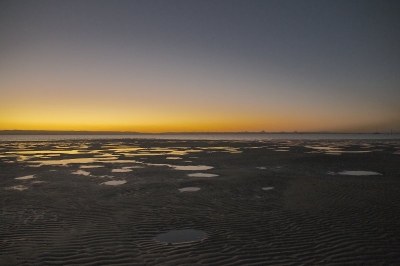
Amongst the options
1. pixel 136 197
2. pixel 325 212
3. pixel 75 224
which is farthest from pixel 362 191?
pixel 75 224

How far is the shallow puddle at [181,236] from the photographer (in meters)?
7.73

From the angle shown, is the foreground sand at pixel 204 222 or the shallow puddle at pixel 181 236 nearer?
the foreground sand at pixel 204 222

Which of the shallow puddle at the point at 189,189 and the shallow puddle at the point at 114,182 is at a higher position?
the shallow puddle at the point at 189,189

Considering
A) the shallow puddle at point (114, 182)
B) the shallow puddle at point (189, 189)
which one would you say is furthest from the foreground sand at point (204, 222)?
the shallow puddle at point (189, 189)

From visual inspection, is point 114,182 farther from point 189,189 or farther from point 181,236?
point 181,236

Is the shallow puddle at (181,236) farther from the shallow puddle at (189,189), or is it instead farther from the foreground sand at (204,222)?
the shallow puddle at (189,189)

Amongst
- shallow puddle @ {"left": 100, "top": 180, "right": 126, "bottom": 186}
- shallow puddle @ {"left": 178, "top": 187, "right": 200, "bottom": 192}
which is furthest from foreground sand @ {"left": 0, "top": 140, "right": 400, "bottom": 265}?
shallow puddle @ {"left": 178, "top": 187, "right": 200, "bottom": 192}

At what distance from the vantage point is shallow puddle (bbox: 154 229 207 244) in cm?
773

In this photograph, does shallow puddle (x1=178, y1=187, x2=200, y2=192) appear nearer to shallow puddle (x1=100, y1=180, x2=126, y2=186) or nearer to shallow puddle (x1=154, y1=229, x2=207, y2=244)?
shallow puddle (x1=100, y1=180, x2=126, y2=186)

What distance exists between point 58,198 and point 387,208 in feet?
45.5

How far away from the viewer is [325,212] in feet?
34.4

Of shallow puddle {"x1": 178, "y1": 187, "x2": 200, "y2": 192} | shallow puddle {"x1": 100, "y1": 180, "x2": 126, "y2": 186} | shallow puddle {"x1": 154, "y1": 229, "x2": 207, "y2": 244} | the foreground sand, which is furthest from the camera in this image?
shallow puddle {"x1": 100, "y1": 180, "x2": 126, "y2": 186}

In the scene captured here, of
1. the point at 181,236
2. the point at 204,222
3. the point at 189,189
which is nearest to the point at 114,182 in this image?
the point at 189,189

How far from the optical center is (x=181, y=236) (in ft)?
26.6
